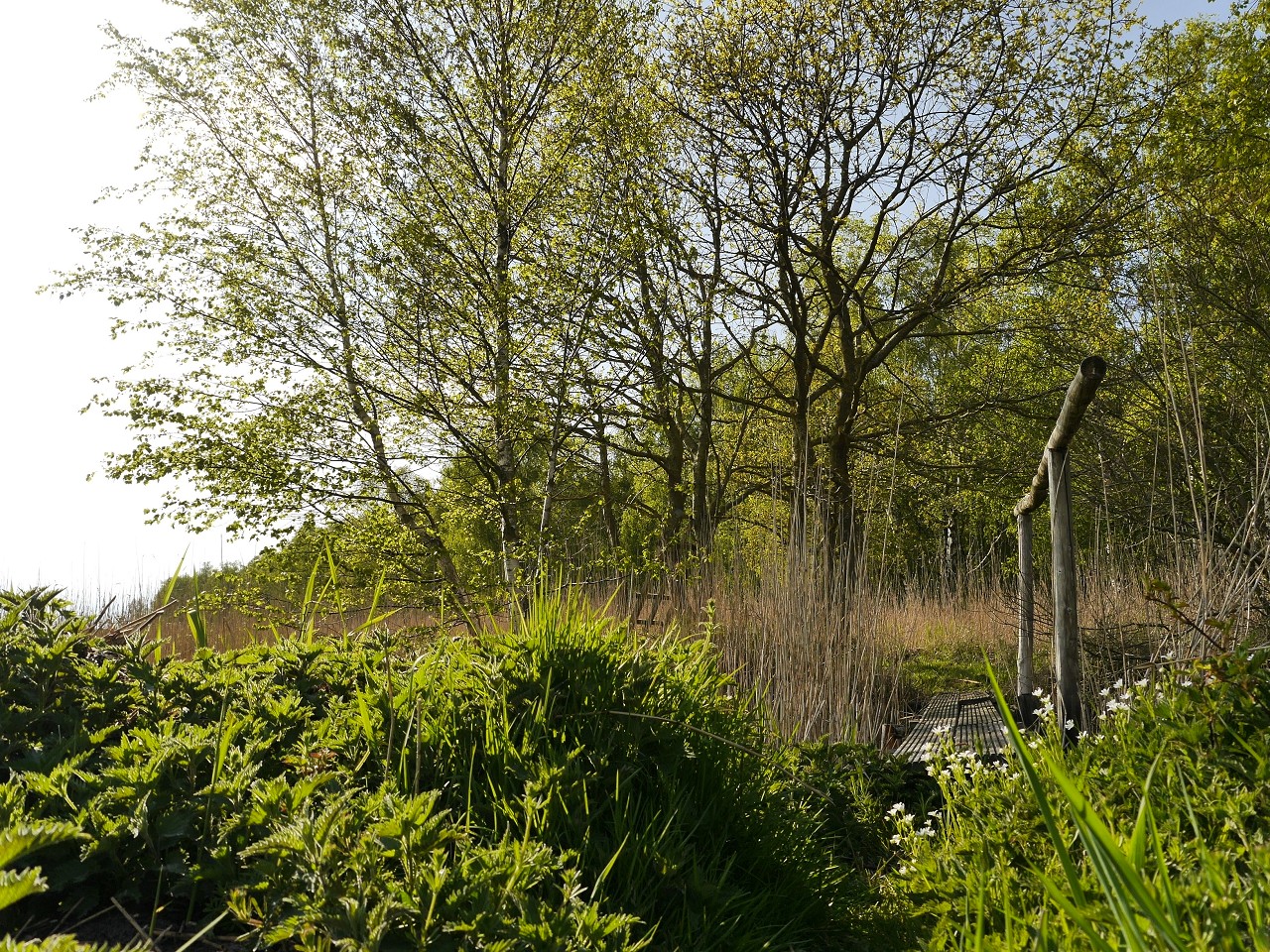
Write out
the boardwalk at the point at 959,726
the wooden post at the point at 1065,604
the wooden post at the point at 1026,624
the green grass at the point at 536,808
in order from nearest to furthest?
the green grass at the point at 536,808, the wooden post at the point at 1065,604, the wooden post at the point at 1026,624, the boardwalk at the point at 959,726

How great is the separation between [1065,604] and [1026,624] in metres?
0.63

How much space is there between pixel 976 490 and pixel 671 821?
10212mm

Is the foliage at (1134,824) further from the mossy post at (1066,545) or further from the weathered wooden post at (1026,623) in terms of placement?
the weathered wooden post at (1026,623)

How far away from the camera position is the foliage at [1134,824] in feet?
4.73

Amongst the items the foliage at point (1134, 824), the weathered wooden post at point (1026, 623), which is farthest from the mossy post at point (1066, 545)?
the foliage at point (1134, 824)

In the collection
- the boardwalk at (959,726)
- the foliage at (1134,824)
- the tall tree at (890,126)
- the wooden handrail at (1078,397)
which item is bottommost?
the boardwalk at (959,726)

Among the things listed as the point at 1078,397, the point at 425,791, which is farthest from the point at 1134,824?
the point at 1078,397

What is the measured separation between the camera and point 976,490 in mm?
11375

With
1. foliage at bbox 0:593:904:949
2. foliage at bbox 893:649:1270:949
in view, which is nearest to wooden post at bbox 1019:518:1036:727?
foliage at bbox 893:649:1270:949

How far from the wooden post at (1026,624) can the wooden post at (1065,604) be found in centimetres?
47

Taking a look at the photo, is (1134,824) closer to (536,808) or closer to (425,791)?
(536,808)

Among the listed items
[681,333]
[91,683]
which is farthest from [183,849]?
[681,333]

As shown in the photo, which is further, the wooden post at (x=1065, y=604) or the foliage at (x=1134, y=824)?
the wooden post at (x=1065, y=604)

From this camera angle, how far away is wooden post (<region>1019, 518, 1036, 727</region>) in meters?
4.15
